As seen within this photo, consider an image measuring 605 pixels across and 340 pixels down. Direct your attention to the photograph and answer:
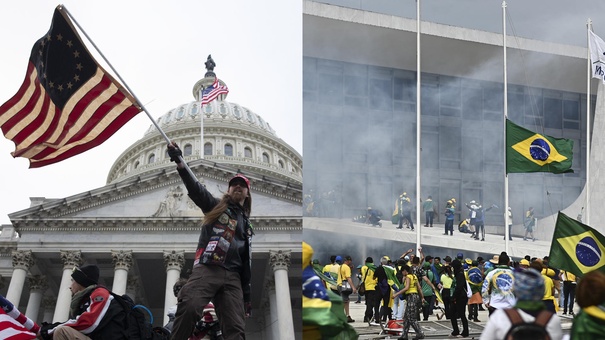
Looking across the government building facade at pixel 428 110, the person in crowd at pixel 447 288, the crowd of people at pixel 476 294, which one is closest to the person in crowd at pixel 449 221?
the government building facade at pixel 428 110

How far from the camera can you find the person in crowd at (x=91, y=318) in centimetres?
729

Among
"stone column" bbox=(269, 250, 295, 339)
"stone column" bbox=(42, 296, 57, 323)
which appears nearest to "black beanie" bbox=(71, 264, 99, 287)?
"stone column" bbox=(269, 250, 295, 339)

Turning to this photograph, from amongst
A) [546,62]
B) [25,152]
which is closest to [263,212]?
[546,62]

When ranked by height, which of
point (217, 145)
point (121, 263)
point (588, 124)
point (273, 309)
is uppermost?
point (217, 145)

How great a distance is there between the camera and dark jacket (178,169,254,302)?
22.1 ft

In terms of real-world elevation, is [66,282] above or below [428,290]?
below

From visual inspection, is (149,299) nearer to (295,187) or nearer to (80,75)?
(295,187)

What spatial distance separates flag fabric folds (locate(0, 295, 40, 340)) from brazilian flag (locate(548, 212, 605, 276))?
6227 millimetres

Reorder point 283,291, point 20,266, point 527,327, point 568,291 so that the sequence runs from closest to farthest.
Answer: point 527,327
point 568,291
point 283,291
point 20,266

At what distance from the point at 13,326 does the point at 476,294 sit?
8.71 meters

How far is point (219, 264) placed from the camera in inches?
266

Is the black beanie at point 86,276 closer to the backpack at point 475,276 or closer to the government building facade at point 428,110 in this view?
the government building facade at point 428,110

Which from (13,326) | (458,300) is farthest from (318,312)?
(458,300)

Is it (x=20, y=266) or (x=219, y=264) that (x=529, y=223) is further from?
(x=20, y=266)
